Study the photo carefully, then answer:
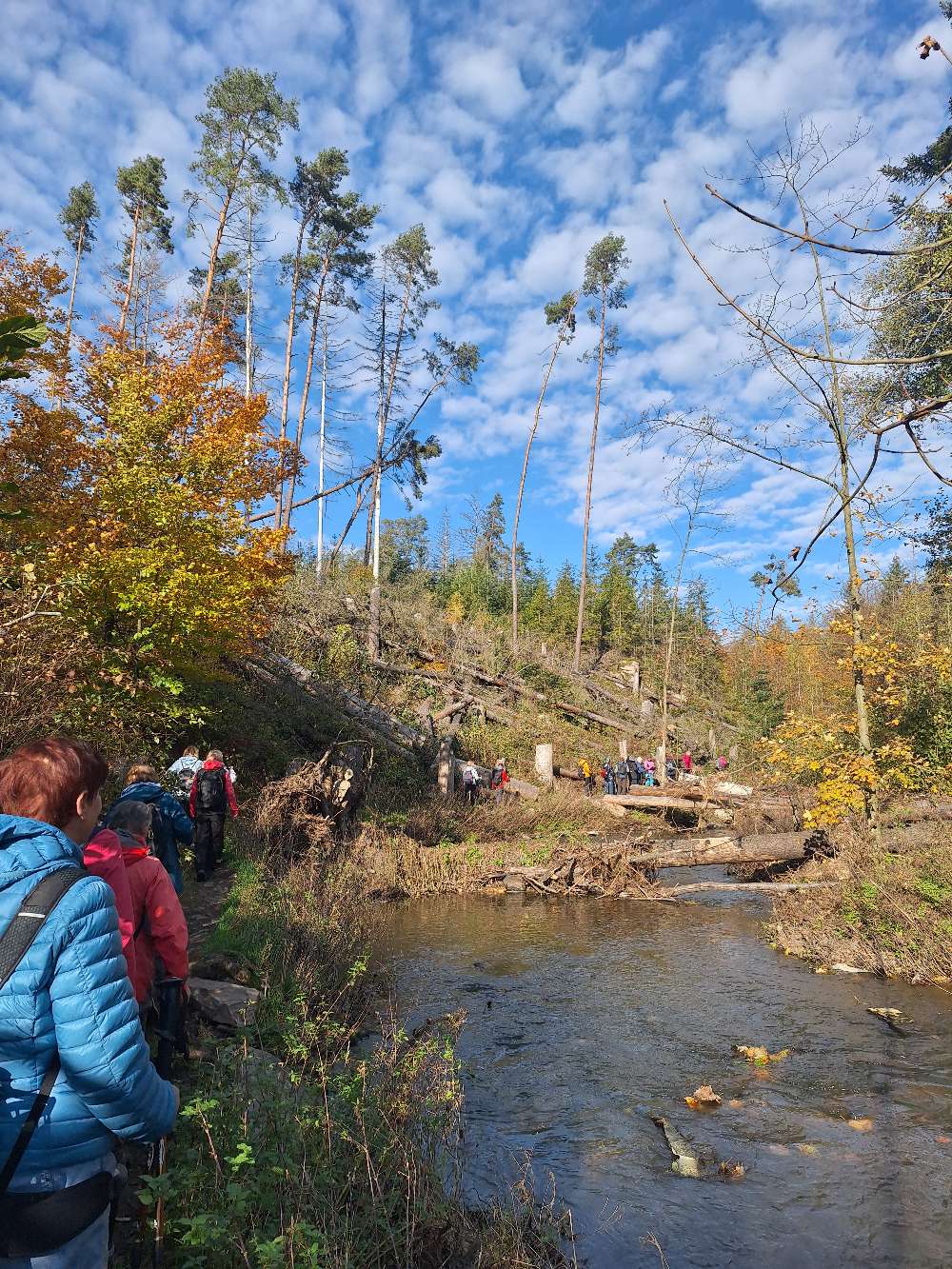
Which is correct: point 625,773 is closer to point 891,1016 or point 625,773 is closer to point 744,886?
point 744,886

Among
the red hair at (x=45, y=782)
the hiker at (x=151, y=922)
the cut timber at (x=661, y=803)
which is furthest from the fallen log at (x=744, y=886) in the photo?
the red hair at (x=45, y=782)

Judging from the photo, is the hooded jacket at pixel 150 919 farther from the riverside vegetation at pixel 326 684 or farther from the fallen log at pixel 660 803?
the fallen log at pixel 660 803

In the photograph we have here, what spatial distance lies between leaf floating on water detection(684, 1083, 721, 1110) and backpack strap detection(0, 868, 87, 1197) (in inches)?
209

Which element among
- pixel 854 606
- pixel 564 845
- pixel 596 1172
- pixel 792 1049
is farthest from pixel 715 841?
pixel 596 1172

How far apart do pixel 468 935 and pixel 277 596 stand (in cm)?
846

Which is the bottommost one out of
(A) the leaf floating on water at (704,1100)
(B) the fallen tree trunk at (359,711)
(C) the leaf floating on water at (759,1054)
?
(A) the leaf floating on water at (704,1100)

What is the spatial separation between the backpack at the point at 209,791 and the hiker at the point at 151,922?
23.1ft

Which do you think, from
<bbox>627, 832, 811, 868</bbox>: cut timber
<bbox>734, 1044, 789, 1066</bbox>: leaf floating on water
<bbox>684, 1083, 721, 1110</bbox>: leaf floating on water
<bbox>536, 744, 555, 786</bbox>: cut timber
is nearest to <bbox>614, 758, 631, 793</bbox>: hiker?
<bbox>536, 744, 555, 786</bbox>: cut timber

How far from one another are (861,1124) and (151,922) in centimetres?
518

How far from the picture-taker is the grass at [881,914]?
8227 mm

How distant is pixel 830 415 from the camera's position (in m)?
3.08

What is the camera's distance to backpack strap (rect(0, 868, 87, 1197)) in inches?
68.2

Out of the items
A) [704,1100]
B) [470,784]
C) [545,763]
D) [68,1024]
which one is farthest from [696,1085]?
[545,763]

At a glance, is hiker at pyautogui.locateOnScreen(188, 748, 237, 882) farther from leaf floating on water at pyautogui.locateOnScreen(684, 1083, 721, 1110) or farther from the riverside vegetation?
leaf floating on water at pyautogui.locateOnScreen(684, 1083, 721, 1110)
